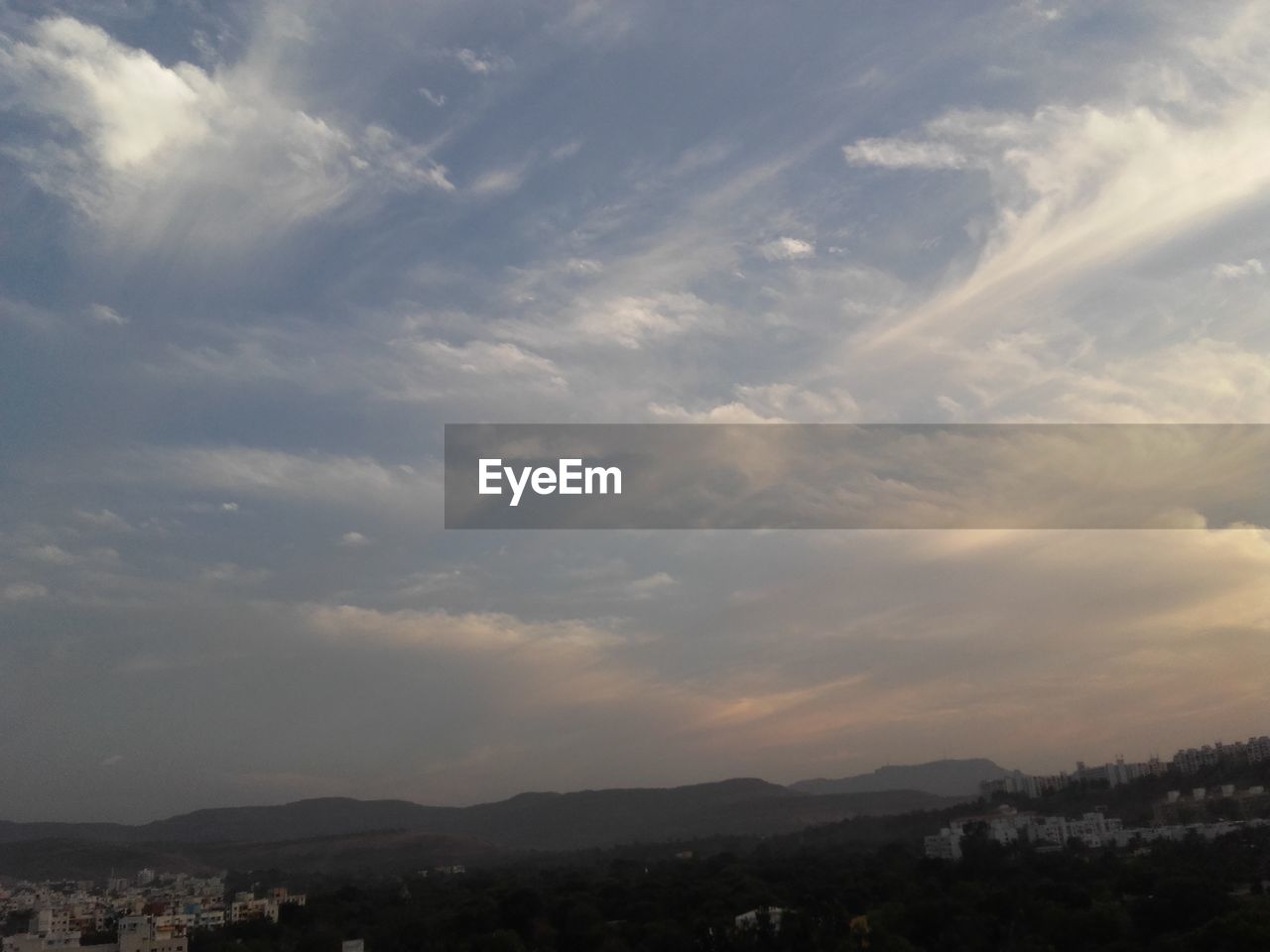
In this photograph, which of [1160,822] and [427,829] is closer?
[1160,822]

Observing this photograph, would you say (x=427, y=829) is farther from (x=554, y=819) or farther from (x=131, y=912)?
(x=131, y=912)

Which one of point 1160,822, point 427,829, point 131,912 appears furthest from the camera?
point 427,829

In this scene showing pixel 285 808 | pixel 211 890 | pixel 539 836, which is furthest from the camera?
pixel 539 836

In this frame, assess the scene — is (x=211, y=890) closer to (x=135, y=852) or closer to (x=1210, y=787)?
(x=135, y=852)

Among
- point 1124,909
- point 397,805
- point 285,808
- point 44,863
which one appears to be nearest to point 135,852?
point 44,863

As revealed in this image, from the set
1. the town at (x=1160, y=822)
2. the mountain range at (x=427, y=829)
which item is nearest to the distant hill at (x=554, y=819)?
the mountain range at (x=427, y=829)

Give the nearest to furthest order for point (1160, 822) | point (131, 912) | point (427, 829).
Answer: point (131, 912) < point (1160, 822) < point (427, 829)

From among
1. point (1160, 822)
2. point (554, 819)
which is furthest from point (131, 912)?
point (554, 819)

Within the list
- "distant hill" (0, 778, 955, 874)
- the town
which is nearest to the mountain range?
"distant hill" (0, 778, 955, 874)

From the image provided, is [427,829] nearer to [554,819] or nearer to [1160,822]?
[554,819]
